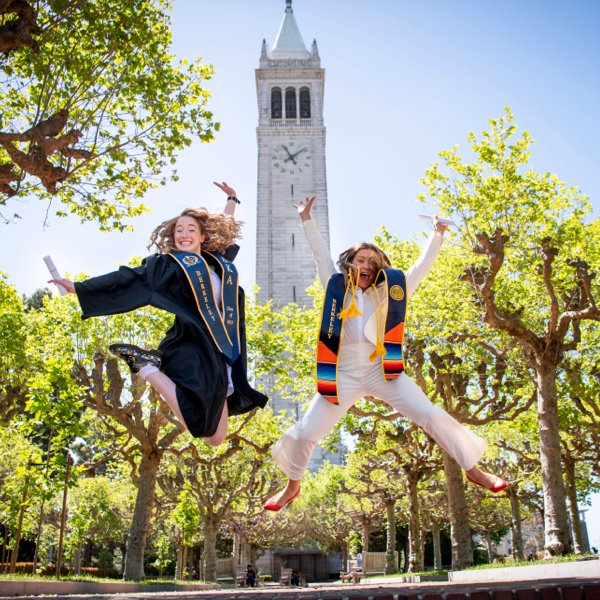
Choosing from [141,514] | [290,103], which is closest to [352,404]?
[141,514]

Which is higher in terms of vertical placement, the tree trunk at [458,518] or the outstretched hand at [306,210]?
the outstretched hand at [306,210]

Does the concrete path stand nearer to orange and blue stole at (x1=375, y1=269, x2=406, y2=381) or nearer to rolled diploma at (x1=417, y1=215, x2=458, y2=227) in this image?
orange and blue stole at (x1=375, y1=269, x2=406, y2=381)

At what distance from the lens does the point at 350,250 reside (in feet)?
21.7

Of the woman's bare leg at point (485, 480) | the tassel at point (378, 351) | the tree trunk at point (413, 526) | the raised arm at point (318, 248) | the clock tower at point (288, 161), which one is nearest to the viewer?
the woman's bare leg at point (485, 480)

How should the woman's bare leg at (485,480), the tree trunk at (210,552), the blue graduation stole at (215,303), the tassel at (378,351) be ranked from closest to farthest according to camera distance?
1. the woman's bare leg at (485,480)
2. the blue graduation stole at (215,303)
3. the tassel at (378,351)
4. the tree trunk at (210,552)

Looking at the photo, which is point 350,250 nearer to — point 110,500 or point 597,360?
point 597,360

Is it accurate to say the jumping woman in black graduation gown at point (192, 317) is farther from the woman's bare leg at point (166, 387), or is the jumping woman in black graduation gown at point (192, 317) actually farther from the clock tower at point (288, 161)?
the clock tower at point (288, 161)

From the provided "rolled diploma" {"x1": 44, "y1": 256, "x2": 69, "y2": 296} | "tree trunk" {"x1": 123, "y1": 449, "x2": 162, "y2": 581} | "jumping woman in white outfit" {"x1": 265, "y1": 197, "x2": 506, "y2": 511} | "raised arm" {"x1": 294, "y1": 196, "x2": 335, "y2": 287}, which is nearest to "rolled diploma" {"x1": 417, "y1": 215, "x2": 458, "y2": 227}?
"jumping woman in white outfit" {"x1": 265, "y1": 197, "x2": 506, "y2": 511}

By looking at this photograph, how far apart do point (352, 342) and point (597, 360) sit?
17580 millimetres

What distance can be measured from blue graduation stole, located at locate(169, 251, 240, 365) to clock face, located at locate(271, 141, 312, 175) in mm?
64213

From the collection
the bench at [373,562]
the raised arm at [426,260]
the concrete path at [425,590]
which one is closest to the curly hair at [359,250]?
the raised arm at [426,260]

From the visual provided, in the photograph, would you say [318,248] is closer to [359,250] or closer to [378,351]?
[359,250]

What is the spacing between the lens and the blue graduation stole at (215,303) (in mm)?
5766

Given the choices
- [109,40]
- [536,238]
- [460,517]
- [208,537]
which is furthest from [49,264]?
[208,537]
